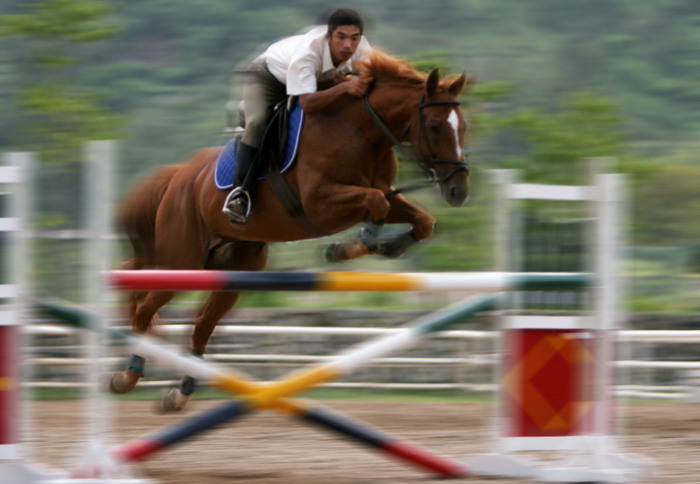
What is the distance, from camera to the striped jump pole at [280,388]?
3648mm

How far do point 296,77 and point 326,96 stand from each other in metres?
0.16

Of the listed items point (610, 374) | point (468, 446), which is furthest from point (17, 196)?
point (468, 446)

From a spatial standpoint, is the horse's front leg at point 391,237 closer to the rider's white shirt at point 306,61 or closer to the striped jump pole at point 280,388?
the rider's white shirt at point 306,61

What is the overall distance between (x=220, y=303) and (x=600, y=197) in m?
2.47

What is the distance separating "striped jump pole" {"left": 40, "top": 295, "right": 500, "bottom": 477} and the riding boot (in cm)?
146

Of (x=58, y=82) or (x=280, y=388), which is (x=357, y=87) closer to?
(x=280, y=388)

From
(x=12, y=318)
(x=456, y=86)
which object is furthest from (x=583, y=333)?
(x=12, y=318)

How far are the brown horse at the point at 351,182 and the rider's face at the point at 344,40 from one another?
13 centimetres

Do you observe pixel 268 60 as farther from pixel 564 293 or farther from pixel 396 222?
pixel 564 293

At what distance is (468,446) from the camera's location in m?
5.34

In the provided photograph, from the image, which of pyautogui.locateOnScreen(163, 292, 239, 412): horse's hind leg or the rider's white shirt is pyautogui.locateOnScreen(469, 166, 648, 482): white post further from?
pyautogui.locateOnScreen(163, 292, 239, 412): horse's hind leg

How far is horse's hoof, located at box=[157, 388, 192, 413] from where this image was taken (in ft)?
17.9

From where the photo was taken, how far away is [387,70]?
5.08 m

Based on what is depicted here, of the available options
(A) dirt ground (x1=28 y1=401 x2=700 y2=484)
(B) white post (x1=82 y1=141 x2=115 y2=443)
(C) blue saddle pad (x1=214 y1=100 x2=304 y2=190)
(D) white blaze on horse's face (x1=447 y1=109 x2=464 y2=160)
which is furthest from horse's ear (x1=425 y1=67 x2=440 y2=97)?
(B) white post (x1=82 y1=141 x2=115 y2=443)
